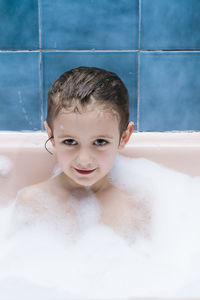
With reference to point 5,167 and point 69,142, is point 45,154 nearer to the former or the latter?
point 5,167

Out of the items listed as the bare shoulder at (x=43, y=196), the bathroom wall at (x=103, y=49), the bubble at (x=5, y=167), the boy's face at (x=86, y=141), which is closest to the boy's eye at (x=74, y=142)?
the boy's face at (x=86, y=141)

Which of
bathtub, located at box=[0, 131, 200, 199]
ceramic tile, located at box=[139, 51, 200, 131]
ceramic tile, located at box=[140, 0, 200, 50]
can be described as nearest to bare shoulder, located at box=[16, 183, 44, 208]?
bathtub, located at box=[0, 131, 200, 199]

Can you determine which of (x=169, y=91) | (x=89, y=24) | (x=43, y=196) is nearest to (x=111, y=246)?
(x=43, y=196)

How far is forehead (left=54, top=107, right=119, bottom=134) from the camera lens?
91cm

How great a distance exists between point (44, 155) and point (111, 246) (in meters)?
0.39

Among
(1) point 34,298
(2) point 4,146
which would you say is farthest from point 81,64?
(1) point 34,298

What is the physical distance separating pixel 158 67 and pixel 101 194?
0.57 m

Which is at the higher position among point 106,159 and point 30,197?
point 106,159

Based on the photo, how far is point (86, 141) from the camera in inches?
37.0

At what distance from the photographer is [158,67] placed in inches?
54.0

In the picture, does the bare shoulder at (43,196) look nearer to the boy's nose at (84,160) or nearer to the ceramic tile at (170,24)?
the boy's nose at (84,160)

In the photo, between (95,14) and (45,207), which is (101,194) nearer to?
(45,207)

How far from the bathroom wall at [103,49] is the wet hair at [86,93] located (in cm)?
40

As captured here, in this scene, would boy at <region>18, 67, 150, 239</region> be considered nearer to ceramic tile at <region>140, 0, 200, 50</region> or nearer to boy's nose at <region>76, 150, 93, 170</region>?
boy's nose at <region>76, 150, 93, 170</region>
